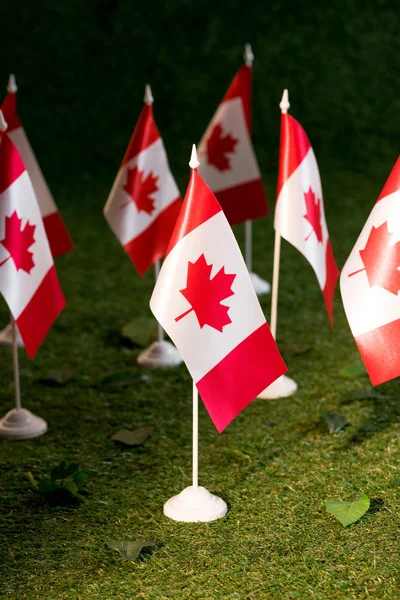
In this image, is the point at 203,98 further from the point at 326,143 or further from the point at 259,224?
the point at 259,224

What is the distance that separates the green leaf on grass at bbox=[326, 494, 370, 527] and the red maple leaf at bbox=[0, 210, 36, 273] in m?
1.10

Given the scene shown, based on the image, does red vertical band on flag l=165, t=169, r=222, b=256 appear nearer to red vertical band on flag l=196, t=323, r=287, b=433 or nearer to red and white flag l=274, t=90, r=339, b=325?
red vertical band on flag l=196, t=323, r=287, b=433

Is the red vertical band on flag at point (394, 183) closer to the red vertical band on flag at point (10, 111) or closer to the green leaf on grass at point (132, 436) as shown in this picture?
the green leaf on grass at point (132, 436)

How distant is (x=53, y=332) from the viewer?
427cm

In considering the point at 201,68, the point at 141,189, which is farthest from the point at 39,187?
the point at 201,68

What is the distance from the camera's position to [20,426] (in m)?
3.21

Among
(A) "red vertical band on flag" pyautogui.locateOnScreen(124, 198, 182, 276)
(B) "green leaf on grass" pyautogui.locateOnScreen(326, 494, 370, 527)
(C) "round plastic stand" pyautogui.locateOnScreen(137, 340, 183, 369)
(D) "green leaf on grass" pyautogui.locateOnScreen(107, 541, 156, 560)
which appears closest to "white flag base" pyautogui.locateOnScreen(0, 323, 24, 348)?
(C) "round plastic stand" pyautogui.locateOnScreen(137, 340, 183, 369)

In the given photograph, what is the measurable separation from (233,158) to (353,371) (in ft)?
3.23

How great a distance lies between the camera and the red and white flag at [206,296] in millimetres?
2451

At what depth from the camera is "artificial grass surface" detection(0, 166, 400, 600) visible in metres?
2.35

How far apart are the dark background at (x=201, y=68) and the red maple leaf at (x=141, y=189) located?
345cm

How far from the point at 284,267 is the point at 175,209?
5.24ft

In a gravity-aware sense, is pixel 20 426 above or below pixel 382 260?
below

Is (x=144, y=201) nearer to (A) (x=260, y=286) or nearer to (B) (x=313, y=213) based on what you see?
(B) (x=313, y=213)
